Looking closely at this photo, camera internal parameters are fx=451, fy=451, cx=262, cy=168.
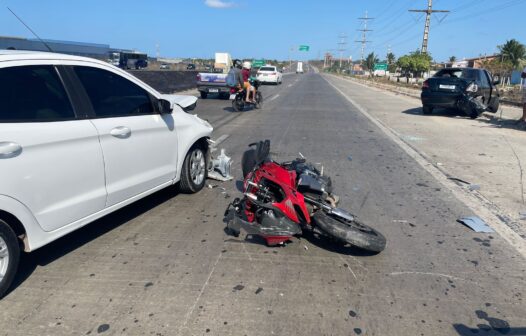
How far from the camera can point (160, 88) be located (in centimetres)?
2202

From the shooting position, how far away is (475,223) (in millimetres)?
5297

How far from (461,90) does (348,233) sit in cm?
1327

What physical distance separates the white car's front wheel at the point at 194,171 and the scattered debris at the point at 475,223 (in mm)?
3318

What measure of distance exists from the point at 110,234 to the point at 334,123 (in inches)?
413

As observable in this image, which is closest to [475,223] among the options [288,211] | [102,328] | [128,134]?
[288,211]

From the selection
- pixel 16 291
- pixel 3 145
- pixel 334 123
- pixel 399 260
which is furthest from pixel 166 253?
pixel 334 123

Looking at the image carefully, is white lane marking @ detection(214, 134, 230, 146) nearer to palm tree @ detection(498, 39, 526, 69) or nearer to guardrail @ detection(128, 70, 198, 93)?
guardrail @ detection(128, 70, 198, 93)

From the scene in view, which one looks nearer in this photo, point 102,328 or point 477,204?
point 102,328

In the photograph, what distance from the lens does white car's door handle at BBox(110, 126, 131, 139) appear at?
425 centimetres

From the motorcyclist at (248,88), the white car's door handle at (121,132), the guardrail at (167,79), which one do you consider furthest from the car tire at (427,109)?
the white car's door handle at (121,132)

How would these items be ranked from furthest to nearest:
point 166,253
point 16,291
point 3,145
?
1. point 166,253
2. point 16,291
3. point 3,145

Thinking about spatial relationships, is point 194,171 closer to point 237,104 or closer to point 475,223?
point 475,223

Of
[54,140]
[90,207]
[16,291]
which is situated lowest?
[16,291]

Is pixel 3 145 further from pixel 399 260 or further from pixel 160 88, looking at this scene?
pixel 160 88
